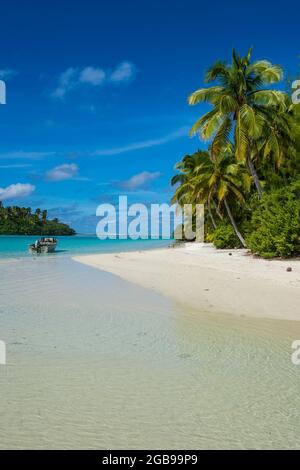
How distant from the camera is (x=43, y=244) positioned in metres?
38.9

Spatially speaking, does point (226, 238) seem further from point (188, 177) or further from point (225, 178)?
point (188, 177)

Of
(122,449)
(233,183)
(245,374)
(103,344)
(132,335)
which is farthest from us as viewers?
(233,183)

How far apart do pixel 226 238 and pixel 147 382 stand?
1047 inches

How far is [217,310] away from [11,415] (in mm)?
5476

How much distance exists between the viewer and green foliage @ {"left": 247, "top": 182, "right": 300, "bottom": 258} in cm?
1783

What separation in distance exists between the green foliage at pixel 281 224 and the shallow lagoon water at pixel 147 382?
11.3 meters

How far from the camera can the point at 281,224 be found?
18312 millimetres

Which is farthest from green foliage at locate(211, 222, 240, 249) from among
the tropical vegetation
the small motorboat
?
the small motorboat

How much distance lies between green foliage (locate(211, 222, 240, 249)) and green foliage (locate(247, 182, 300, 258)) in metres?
10.0

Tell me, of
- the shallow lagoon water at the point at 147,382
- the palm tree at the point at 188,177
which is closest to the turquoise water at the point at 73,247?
the palm tree at the point at 188,177

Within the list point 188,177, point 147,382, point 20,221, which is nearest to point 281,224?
point 147,382

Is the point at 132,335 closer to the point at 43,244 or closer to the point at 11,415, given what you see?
the point at 11,415

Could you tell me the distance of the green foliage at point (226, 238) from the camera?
30.2m

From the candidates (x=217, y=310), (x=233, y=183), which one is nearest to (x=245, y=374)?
(x=217, y=310)
